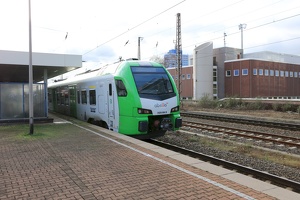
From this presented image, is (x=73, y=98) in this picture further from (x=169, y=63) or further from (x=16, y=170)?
(x=169, y=63)

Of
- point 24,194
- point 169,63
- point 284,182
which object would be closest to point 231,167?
point 284,182

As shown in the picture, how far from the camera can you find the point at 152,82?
36.4ft

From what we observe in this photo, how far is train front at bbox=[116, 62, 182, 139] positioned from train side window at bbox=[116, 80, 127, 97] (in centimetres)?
37

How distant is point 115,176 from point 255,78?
49477 mm

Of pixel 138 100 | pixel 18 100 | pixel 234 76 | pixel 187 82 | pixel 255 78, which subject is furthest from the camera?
pixel 187 82

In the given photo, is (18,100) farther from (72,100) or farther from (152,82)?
(152,82)

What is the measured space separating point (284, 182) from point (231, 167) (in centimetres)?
157

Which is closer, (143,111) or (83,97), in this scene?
(143,111)

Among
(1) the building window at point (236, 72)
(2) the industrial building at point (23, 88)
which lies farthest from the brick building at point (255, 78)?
(2) the industrial building at point (23, 88)

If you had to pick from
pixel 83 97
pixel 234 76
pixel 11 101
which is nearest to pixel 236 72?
pixel 234 76

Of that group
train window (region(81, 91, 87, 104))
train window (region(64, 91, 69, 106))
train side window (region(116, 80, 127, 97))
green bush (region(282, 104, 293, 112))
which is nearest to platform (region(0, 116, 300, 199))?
train side window (region(116, 80, 127, 97))

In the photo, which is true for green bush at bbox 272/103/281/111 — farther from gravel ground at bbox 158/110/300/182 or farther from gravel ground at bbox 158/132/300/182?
gravel ground at bbox 158/132/300/182

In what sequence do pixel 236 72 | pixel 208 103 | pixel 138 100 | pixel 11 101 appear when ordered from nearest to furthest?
1. pixel 138 100
2. pixel 11 101
3. pixel 208 103
4. pixel 236 72

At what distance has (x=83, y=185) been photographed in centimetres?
504
